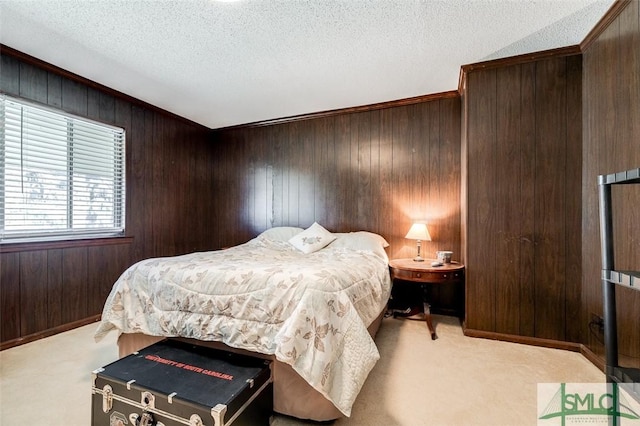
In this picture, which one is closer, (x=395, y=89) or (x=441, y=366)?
(x=441, y=366)

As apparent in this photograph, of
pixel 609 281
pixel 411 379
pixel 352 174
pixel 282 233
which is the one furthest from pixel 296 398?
pixel 352 174

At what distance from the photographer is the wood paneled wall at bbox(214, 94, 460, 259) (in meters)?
3.27

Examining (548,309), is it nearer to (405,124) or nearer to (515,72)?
(515,72)

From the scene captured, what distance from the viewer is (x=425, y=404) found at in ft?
5.46

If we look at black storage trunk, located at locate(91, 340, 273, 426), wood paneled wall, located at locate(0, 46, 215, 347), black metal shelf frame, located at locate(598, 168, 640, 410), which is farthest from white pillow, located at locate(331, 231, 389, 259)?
wood paneled wall, located at locate(0, 46, 215, 347)

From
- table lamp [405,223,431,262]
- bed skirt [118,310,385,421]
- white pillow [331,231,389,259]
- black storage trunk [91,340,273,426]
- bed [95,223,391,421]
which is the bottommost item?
bed skirt [118,310,385,421]

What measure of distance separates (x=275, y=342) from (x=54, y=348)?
7.11 ft

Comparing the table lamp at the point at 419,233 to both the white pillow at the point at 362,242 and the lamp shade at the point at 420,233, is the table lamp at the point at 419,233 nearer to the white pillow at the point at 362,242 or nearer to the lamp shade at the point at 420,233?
Answer: the lamp shade at the point at 420,233

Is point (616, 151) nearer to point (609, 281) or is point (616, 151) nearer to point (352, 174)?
point (609, 281)

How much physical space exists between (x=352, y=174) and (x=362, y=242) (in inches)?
39.1

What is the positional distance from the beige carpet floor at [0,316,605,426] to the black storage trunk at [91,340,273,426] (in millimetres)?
277

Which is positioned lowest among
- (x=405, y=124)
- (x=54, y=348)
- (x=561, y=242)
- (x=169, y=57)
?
(x=54, y=348)

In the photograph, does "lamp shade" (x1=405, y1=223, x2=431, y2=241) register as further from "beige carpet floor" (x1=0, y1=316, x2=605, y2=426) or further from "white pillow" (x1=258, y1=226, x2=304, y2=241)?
"white pillow" (x1=258, y1=226, x2=304, y2=241)

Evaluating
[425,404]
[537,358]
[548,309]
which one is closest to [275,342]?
[425,404]
